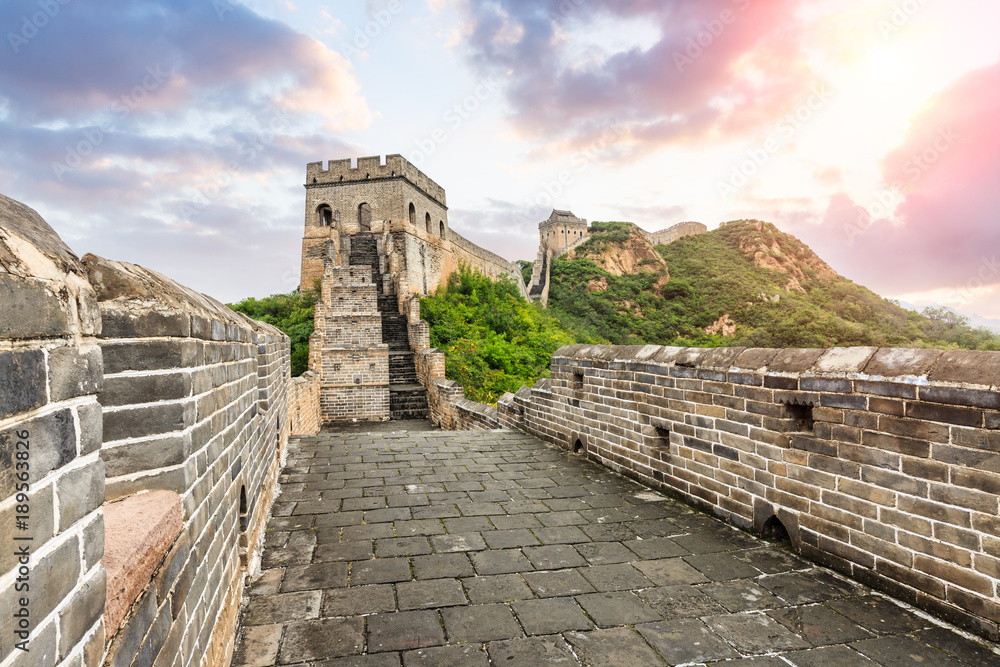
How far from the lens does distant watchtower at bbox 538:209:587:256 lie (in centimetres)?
6178

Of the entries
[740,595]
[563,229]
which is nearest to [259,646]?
[740,595]

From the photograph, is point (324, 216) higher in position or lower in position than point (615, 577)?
higher

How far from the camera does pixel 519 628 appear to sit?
256cm

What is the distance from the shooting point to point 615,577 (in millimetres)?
3066

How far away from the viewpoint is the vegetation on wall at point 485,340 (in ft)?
48.0

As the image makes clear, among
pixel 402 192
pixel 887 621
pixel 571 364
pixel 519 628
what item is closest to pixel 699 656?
pixel 519 628

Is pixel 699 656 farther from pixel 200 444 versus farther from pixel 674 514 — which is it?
pixel 200 444

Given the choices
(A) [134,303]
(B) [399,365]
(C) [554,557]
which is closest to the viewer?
(A) [134,303]

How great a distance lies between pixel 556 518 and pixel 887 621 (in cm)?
212

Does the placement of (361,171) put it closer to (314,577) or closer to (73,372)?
(314,577)

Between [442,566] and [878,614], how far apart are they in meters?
2.42

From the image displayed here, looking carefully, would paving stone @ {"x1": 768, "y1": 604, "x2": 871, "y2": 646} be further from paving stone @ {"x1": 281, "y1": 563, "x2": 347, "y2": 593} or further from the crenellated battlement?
the crenellated battlement

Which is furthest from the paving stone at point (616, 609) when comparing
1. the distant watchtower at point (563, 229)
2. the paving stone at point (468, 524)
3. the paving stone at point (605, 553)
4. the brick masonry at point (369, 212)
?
the distant watchtower at point (563, 229)

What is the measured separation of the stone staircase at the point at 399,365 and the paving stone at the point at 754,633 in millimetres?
12571
